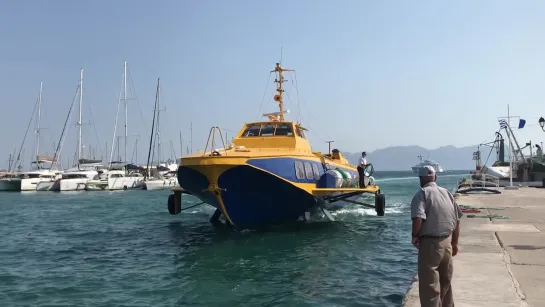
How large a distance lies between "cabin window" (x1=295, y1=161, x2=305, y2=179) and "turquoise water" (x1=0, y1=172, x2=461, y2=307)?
6.60ft

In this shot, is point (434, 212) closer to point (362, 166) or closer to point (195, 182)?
point (195, 182)

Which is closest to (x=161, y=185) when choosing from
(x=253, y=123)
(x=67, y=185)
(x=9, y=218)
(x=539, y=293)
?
(x=67, y=185)

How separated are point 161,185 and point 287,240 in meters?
45.6

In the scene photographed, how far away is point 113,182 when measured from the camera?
57.2 m

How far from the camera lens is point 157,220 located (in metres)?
22.2

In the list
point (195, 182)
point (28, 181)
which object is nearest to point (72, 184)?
point (28, 181)

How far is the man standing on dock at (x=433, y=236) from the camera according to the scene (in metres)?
5.39

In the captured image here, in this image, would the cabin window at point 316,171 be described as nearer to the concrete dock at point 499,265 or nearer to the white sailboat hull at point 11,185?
the concrete dock at point 499,265

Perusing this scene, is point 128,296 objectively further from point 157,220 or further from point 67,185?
point 67,185

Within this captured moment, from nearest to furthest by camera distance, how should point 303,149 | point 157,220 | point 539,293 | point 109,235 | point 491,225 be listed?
point 539,293 → point 491,225 → point 109,235 → point 303,149 → point 157,220

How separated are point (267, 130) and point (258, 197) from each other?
14.9ft

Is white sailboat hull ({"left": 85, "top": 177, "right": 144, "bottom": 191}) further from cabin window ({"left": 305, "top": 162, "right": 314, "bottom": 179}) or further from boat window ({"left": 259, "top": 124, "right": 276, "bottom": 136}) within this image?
cabin window ({"left": 305, "top": 162, "right": 314, "bottom": 179})

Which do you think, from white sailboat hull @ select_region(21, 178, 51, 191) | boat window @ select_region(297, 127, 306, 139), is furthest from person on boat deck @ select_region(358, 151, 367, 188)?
white sailboat hull @ select_region(21, 178, 51, 191)

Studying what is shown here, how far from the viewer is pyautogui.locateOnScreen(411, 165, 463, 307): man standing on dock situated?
5.39 meters
